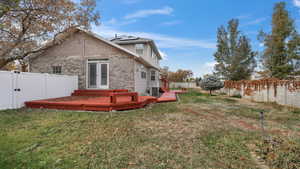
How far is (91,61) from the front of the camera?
916 cm

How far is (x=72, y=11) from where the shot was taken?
8891 millimetres

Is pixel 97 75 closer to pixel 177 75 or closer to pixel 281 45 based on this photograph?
pixel 281 45

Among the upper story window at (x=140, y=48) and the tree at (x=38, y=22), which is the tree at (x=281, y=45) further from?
the tree at (x=38, y=22)

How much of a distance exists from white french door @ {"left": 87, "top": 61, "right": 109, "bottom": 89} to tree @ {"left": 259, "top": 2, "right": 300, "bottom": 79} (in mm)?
16850

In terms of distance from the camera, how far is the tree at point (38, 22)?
7.43 metres

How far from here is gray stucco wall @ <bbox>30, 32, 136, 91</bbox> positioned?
28.6ft

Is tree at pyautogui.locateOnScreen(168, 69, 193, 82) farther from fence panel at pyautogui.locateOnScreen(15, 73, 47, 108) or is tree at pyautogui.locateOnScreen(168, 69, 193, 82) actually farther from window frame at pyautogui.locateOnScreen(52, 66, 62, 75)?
fence panel at pyautogui.locateOnScreen(15, 73, 47, 108)

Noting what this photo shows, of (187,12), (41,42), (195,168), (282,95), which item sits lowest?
(195,168)

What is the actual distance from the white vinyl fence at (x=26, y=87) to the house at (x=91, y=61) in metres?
1.55

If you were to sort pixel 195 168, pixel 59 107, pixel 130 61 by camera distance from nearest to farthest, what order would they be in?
pixel 195 168, pixel 59 107, pixel 130 61

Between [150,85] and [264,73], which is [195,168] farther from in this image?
[264,73]

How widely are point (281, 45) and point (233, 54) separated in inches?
290

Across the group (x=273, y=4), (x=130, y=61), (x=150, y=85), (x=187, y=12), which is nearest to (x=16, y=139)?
(x=130, y=61)

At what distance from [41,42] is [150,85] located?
8.83 m
